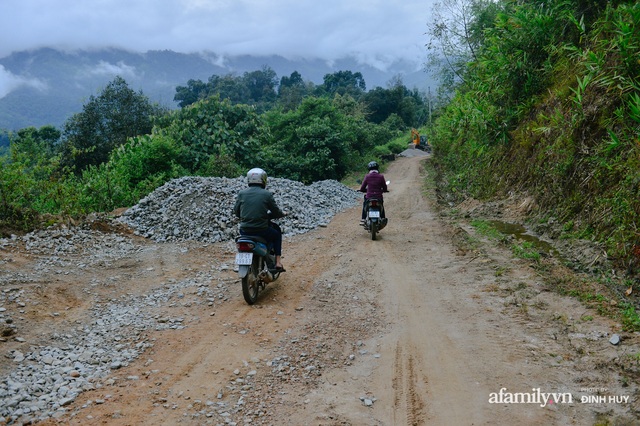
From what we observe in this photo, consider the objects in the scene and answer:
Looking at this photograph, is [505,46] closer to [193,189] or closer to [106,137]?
[193,189]

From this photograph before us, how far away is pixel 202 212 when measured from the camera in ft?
37.0

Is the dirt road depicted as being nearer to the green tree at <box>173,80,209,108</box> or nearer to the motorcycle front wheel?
the motorcycle front wheel

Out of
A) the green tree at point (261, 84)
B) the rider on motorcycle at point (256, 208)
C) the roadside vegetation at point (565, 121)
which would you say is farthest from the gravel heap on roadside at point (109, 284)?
the green tree at point (261, 84)

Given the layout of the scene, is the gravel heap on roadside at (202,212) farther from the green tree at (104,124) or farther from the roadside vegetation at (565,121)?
the green tree at (104,124)

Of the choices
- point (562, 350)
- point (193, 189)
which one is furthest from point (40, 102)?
point (562, 350)

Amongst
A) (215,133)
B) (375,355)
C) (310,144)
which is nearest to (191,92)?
(310,144)

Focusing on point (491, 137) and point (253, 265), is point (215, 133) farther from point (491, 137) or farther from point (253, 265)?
point (253, 265)

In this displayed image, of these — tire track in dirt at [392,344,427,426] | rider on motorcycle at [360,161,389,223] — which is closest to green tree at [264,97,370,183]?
rider on motorcycle at [360,161,389,223]

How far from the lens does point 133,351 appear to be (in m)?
5.19

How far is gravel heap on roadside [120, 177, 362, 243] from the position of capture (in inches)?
426

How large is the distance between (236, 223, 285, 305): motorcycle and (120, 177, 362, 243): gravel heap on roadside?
9.10 feet

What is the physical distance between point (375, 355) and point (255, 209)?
292 cm

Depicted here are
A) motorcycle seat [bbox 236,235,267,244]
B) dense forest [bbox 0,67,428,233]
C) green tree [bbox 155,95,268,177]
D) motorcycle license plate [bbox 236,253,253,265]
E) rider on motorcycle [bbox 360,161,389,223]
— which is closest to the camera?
motorcycle license plate [bbox 236,253,253,265]

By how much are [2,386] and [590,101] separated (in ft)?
35.6
